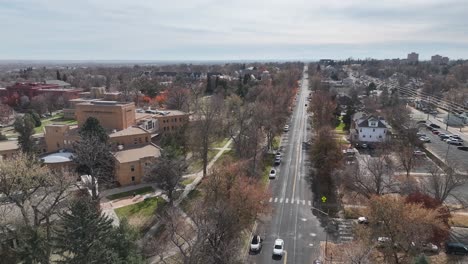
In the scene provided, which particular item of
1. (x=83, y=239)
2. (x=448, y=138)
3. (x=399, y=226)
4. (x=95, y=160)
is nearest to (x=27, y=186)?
(x=83, y=239)

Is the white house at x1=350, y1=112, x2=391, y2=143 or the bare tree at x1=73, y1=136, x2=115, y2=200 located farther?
the white house at x1=350, y1=112, x2=391, y2=143

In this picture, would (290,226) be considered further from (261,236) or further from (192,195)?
(192,195)

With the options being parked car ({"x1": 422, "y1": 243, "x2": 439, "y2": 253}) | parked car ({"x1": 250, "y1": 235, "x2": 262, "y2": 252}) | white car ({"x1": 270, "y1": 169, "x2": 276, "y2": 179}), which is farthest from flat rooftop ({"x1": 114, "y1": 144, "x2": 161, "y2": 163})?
parked car ({"x1": 422, "y1": 243, "x2": 439, "y2": 253})

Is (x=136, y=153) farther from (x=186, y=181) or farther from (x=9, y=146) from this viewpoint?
(x=9, y=146)

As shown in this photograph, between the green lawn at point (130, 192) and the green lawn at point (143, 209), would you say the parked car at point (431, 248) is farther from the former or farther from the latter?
the green lawn at point (130, 192)

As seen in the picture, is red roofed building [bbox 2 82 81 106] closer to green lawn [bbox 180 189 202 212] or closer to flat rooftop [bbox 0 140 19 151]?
flat rooftop [bbox 0 140 19 151]

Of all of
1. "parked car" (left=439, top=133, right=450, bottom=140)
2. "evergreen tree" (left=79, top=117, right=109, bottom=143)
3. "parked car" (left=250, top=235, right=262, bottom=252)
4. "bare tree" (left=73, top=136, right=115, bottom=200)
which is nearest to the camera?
"parked car" (left=250, top=235, right=262, bottom=252)
